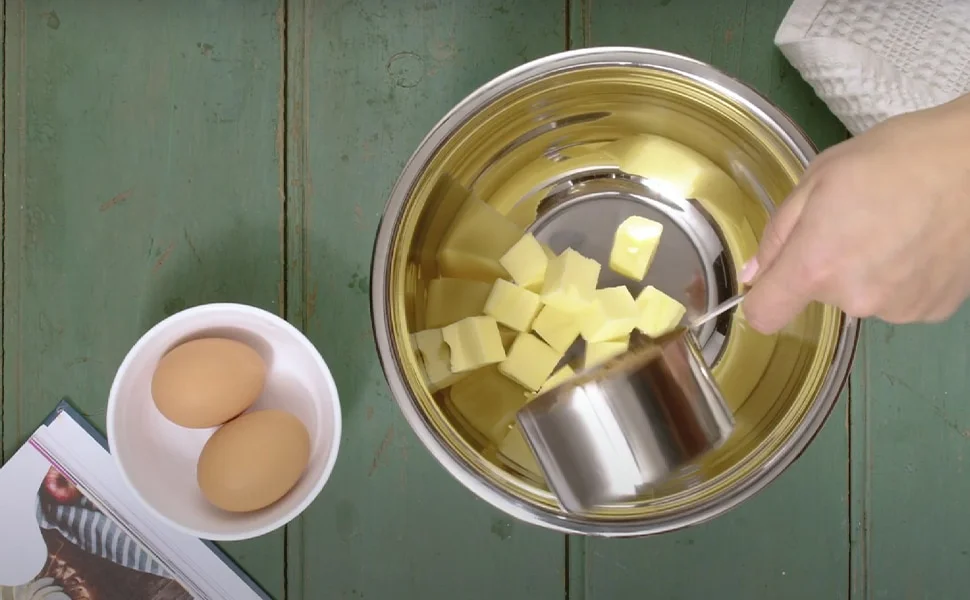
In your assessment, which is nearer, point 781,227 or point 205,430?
point 781,227

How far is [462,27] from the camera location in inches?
27.9

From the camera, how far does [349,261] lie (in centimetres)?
71

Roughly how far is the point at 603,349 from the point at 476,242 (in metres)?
0.14

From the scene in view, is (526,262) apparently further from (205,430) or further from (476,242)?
(205,430)

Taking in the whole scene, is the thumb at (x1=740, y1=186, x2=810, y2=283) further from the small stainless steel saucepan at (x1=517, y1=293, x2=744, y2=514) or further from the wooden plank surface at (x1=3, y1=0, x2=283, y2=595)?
the wooden plank surface at (x1=3, y1=0, x2=283, y2=595)

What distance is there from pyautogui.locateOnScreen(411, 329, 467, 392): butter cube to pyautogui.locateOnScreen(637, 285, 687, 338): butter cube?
0.53 feet

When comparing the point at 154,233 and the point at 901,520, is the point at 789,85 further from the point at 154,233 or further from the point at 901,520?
the point at 154,233

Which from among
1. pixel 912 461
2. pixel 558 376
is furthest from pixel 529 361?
pixel 912 461

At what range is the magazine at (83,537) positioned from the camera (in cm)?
72

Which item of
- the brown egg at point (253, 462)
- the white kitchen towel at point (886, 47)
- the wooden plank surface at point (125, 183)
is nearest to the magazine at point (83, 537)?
the wooden plank surface at point (125, 183)

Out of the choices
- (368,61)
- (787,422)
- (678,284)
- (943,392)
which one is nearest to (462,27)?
(368,61)

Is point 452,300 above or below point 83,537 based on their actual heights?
above

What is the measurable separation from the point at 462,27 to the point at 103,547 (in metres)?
0.58

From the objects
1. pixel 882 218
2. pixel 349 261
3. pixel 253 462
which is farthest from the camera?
pixel 349 261
